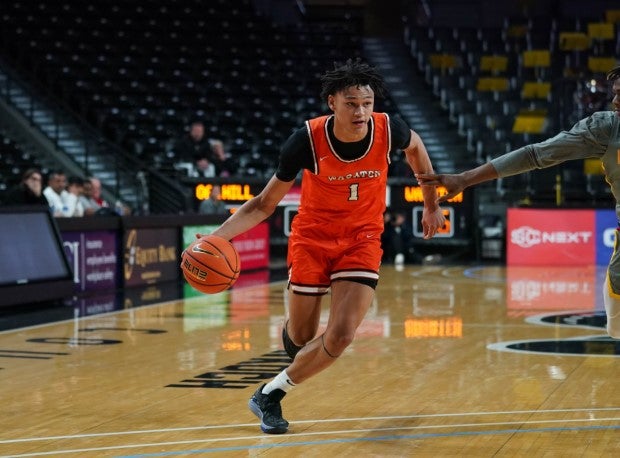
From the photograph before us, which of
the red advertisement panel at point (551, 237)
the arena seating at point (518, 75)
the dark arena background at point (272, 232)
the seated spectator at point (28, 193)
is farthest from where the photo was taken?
the arena seating at point (518, 75)

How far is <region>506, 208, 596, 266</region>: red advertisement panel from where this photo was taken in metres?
22.4

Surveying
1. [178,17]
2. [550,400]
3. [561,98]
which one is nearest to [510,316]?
[550,400]

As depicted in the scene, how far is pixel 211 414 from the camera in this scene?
24.1 ft

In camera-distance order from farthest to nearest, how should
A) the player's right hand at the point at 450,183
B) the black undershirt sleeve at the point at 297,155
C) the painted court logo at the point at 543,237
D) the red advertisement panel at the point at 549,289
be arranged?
the painted court logo at the point at 543,237, the red advertisement panel at the point at 549,289, the black undershirt sleeve at the point at 297,155, the player's right hand at the point at 450,183

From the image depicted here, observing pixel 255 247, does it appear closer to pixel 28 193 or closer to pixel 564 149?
pixel 28 193

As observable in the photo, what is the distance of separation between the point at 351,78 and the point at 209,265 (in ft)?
4.42

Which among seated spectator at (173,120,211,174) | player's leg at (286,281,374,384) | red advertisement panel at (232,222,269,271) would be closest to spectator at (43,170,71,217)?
red advertisement panel at (232,222,269,271)

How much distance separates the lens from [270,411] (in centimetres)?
676

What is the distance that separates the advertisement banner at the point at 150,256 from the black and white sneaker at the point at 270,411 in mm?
10662

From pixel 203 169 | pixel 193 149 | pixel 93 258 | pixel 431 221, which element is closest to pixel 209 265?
pixel 431 221

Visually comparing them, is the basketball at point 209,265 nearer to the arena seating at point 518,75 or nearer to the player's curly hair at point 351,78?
the player's curly hair at point 351,78

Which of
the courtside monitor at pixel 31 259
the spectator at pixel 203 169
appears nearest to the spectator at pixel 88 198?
the courtside monitor at pixel 31 259

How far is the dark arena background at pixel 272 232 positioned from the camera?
290 inches

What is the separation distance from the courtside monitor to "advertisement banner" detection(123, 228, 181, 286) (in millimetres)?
2295
